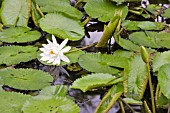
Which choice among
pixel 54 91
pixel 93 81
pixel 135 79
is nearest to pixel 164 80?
pixel 135 79

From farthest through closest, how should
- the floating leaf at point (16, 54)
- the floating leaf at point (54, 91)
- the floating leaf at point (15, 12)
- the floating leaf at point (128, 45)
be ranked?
1. the floating leaf at point (15, 12)
2. the floating leaf at point (128, 45)
3. the floating leaf at point (16, 54)
4. the floating leaf at point (54, 91)

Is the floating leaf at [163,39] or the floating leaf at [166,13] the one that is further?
the floating leaf at [166,13]

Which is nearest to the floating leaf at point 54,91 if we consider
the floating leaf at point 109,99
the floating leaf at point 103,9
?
the floating leaf at point 109,99

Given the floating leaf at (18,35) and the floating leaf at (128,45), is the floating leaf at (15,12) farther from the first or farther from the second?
the floating leaf at (128,45)

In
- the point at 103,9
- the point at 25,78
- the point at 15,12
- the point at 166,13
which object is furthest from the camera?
the point at 166,13

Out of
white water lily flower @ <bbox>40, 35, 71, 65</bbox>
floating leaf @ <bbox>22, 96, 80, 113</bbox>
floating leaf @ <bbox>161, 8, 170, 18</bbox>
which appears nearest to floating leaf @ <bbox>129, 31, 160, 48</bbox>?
floating leaf @ <bbox>161, 8, 170, 18</bbox>

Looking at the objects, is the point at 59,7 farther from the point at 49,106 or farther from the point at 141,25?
the point at 49,106

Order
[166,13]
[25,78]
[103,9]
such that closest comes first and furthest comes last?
[25,78], [103,9], [166,13]

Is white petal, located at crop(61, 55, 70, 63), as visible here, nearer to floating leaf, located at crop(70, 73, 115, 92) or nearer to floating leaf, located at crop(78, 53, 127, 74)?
floating leaf, located at crop(78, 53, 127, 74)
